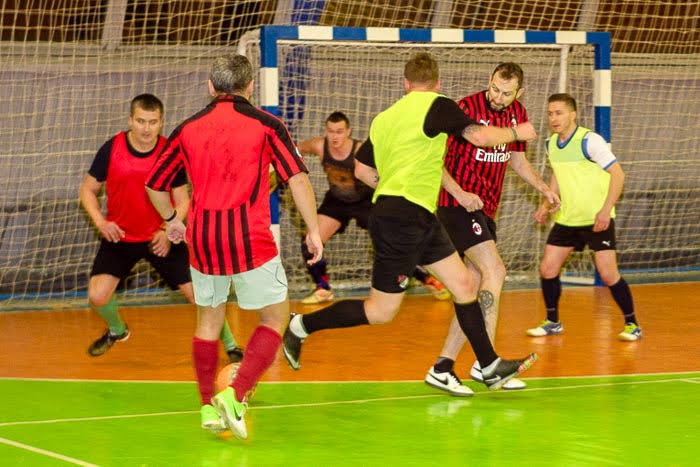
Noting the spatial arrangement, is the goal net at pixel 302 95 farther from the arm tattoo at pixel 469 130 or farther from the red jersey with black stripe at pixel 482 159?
the arm tattoo at pixel 469 130

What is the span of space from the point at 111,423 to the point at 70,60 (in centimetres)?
659

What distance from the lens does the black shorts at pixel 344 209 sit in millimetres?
10453

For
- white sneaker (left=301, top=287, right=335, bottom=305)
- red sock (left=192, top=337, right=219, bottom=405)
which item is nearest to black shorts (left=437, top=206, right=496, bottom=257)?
red sock (left=192, top=337, right=219, bottom=405)

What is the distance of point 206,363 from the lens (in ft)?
17.6

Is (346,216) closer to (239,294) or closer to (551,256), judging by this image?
(551,256)

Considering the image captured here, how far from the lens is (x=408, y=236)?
600 cm

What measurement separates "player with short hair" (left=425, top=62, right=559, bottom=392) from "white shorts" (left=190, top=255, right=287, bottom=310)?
143 cm

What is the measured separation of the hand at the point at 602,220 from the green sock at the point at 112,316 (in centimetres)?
344

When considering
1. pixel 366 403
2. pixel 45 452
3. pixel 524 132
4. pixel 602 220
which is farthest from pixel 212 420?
pixel 602 220

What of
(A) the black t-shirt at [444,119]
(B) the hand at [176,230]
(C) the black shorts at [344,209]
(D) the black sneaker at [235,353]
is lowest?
(D) the black sneaker at [235,353]

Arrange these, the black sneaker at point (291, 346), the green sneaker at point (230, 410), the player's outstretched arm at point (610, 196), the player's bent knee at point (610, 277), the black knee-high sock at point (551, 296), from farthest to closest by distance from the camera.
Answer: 1. the black knee-high sock at point (551, 296)
2. the player's bent knee at point (610, 277)
3. the player's outstretched arm at point (610, 196)
4. the black sneaker at point (291, 346)
5. the green sneaker at point (230, 410)

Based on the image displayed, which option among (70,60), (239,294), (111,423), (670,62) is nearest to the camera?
(239,294)

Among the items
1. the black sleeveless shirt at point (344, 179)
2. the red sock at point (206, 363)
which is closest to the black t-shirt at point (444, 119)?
the red sock at point (206, 363)

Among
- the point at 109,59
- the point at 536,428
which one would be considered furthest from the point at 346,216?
the point at 536,428
